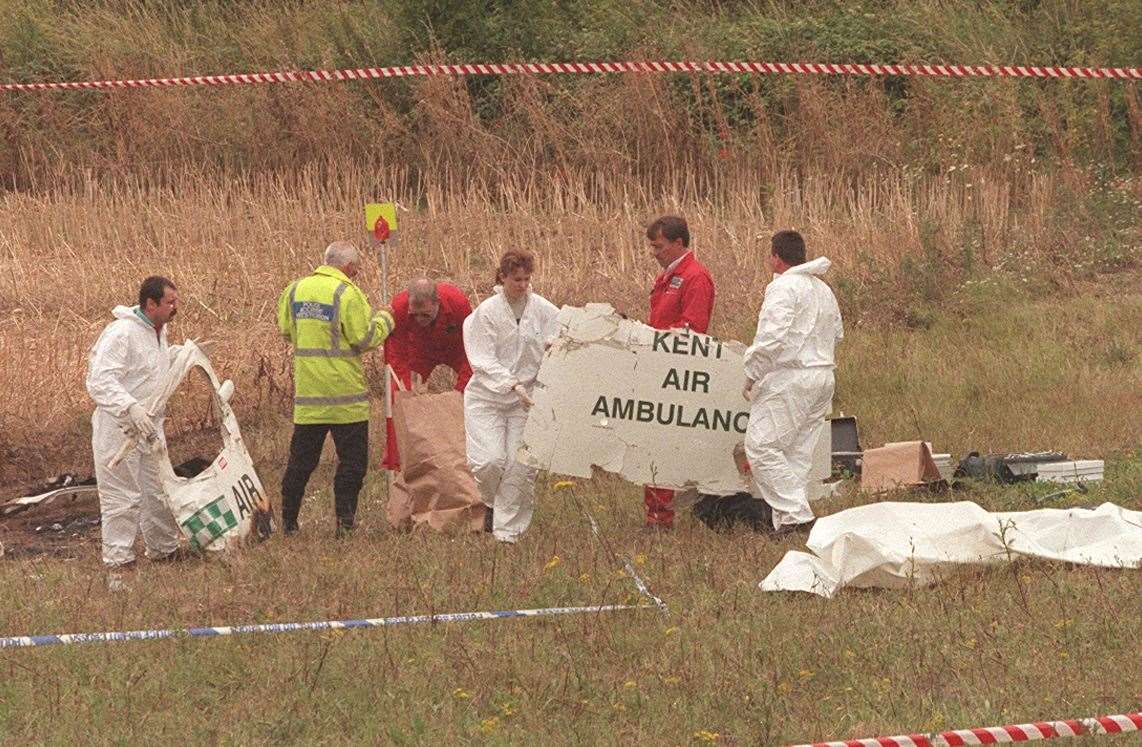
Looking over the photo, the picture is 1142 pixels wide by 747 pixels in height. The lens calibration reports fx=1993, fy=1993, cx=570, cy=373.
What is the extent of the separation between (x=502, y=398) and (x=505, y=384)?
18 centimetres

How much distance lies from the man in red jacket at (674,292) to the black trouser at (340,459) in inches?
67.7

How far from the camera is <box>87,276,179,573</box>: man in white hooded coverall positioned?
10.9 m

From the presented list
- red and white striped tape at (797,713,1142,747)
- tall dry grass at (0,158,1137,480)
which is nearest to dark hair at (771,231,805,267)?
red and white striped tape at (797,713,1142,747)

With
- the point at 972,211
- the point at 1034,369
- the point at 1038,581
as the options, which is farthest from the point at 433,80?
the point at 1038,581

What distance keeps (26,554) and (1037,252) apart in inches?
390

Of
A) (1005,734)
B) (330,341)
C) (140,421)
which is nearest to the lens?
(1005,734)

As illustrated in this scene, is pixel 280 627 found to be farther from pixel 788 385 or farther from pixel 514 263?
pixel 788 385

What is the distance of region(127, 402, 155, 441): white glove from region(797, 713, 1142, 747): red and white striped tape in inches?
199

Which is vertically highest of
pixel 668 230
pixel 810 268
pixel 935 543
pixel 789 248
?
pixel 668 230

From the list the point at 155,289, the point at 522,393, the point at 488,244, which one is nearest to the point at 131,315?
the point at 155,289

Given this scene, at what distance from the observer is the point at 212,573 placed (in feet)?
34.9

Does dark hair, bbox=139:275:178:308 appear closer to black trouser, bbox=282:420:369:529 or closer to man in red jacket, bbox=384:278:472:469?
black trouser, bbox=282:420:369:529

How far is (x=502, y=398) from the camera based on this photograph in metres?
11.4

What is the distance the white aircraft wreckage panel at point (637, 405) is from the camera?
11.1 meters
